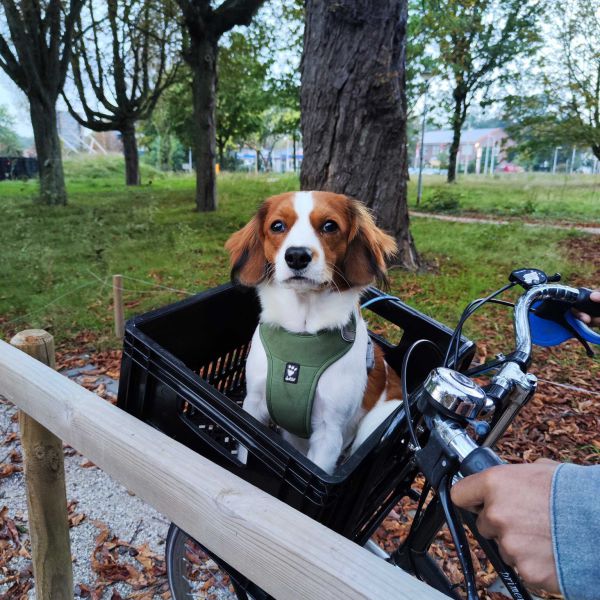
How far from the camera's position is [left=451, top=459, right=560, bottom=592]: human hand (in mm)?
656

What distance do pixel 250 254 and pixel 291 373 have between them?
575mm

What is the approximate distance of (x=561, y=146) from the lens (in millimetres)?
17062

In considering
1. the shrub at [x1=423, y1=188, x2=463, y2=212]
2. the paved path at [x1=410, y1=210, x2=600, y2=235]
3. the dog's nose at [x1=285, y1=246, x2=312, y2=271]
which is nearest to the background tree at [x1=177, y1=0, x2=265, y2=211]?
the paved path at [x1=410, y1=210, x2=600, y2=235]

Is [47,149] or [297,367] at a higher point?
[47,149]

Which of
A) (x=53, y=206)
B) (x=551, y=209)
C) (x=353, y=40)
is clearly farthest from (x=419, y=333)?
(x=551, y=209)

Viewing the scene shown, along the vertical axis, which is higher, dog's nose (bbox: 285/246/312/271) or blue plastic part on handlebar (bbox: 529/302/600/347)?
dog's nose (bbox: 285/246/312/271)

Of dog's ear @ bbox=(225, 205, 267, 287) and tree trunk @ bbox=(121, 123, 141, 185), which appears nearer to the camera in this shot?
A: dog's ear @ bbox=(225, 205, 267, 287)

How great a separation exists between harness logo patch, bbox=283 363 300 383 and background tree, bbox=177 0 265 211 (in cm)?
1060

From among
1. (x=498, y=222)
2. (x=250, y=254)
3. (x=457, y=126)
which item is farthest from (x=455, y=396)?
(x=457, y=126)

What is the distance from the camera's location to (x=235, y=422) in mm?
1146

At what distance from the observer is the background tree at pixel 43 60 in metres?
11.4

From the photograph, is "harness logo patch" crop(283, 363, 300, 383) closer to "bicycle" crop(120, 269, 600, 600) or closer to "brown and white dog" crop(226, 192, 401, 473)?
"brown and white dog" crop(226, 192, 401, 473)

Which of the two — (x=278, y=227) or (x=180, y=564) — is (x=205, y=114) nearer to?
(x=278, y=227)

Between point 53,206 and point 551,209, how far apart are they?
1500 cm
